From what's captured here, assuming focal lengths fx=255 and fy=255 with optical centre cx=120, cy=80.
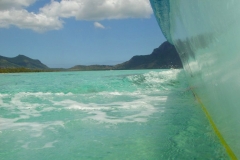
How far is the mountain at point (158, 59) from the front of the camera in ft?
468

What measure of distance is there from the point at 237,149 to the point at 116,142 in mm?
2110

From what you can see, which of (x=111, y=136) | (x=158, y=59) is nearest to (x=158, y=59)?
(x=158, y=59)

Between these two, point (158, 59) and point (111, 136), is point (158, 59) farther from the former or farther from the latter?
point (111, 136)

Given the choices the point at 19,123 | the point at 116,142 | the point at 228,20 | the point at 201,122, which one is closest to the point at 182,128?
the point at 201,122

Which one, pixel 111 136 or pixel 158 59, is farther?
pixel 158 59

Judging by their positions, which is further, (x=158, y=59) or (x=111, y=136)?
(x=158, y=59)

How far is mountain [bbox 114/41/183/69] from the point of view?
142500mm

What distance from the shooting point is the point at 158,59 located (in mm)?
148875

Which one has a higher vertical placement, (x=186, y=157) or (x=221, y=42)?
(x=221, y=42)

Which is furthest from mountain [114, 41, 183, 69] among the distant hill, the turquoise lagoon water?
the turquoise lagoon water

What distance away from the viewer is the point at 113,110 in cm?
710

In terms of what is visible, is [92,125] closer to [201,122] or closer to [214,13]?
[201,122]

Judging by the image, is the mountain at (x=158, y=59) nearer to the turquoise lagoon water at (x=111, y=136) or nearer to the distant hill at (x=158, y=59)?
the distant hill at (x=158, y=59)

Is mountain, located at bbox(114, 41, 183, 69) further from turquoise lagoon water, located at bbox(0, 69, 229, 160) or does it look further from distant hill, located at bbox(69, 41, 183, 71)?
turquoise lagoon water, located at bbox(0, 69, 229, 160)
